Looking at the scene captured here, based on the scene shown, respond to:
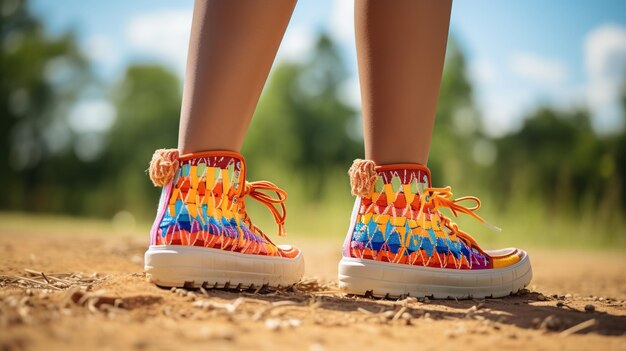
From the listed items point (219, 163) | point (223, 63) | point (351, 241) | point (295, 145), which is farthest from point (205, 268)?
point (295, 145)

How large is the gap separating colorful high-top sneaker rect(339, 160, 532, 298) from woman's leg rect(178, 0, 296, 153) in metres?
0.39

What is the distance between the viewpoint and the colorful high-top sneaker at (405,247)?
1.59 meters

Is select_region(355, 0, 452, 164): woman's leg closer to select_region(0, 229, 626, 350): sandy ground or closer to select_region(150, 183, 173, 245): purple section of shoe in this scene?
select_region(0, 229, 626, 350): sandy ground

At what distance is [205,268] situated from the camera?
1465mm

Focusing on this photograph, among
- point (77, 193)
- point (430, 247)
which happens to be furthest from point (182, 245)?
point (77, 193)

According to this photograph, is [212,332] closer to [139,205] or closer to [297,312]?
[297,312]

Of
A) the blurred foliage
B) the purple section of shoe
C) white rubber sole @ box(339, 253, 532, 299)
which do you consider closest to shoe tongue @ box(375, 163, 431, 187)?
white rubber sole @ box(339, 253, 532, 299)

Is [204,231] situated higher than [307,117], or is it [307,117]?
[307,117]

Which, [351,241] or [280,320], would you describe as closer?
[280,320]

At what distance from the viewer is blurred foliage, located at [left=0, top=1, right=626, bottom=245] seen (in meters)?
7.19

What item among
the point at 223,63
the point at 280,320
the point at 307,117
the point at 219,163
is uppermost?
the point at 307,117

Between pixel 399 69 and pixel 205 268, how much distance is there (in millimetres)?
772

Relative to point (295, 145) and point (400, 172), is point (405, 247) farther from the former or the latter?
point (295, 145)

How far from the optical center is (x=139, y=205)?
45.3 ft
